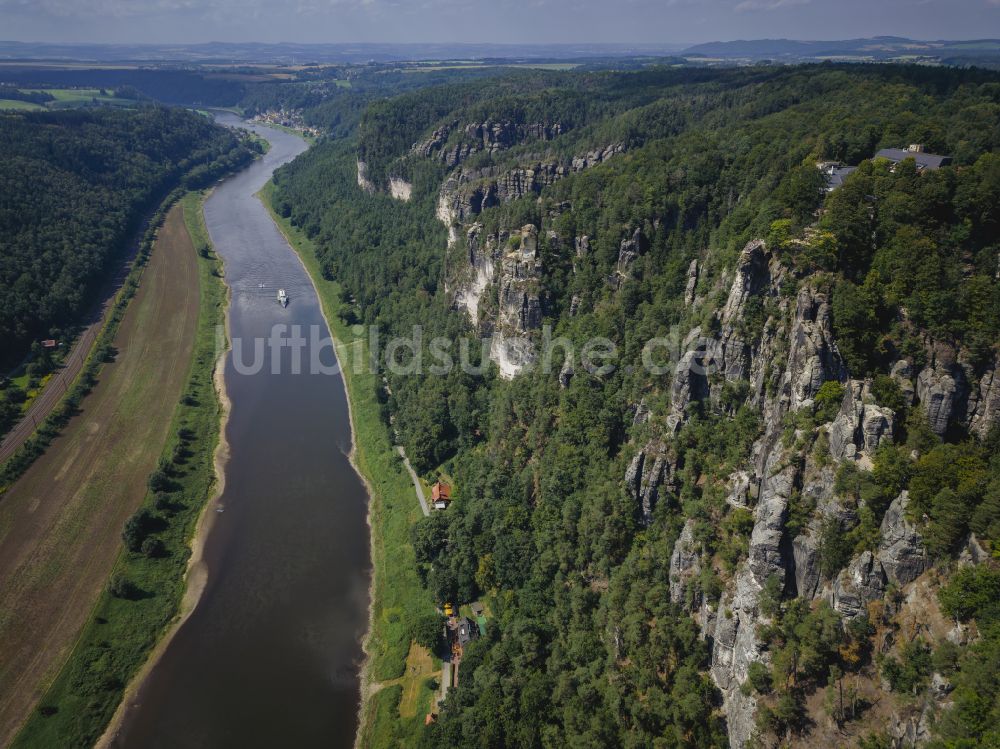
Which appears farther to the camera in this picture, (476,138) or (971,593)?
(476,138)

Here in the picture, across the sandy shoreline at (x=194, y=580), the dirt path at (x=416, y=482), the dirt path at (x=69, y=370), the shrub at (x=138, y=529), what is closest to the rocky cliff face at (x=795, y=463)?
the dirt path at (x=416, y=482)

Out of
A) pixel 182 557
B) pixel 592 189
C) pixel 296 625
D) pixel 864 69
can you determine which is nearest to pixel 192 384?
pixel 182 557

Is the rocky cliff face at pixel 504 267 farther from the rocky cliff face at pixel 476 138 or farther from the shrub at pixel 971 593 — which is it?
the shrub at pixel 971 593

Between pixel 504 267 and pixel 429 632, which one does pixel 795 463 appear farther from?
pixel 504 267

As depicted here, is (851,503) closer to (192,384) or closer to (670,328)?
(670,328)

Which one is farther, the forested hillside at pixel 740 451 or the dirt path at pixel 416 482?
the dirt path at pixel 416 482

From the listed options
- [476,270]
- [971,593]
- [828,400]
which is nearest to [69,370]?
[476,270]
